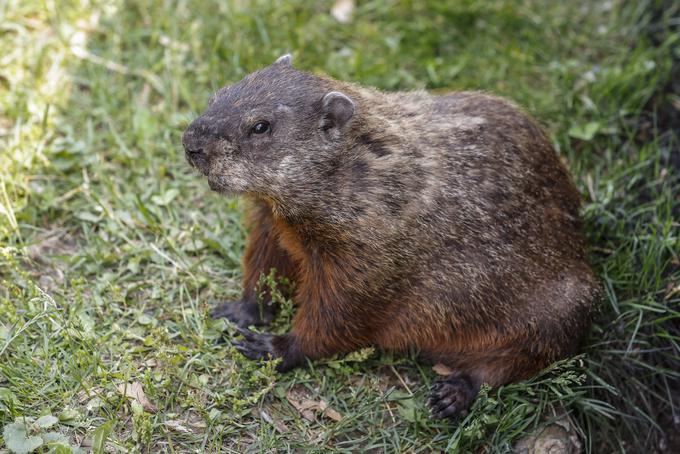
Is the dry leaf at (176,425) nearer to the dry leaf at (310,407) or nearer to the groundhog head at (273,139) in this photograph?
the dry leaf at (310,407)

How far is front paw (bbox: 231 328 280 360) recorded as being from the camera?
A: 196 inches

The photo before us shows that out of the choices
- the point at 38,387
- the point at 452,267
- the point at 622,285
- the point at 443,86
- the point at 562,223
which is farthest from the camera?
the point at 443,86

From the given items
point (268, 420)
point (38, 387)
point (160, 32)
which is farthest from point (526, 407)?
point (160, 32)

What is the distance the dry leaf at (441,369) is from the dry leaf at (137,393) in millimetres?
1866

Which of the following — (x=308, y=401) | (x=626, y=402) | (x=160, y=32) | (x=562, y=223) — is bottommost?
(x=626, y=402)

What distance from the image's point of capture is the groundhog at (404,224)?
4.48 metres

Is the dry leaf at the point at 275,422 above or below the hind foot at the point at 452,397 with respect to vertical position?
above

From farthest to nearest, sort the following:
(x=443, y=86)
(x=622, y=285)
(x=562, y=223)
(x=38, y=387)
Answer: (x=443, y=86) → (x=622, y=285) → (x=562, y=223) → (x=38, y=387)

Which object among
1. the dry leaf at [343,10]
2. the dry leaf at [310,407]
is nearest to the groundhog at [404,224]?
Result: the dry leaf at [310,407]

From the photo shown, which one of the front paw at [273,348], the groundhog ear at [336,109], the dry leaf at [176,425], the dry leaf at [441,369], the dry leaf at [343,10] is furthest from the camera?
the dry leaf at [343,10]

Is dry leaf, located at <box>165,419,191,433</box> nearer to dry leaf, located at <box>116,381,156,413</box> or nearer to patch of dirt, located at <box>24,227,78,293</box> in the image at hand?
dry leaf, located at <box>116,381,156,413</box>

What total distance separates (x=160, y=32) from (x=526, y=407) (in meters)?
4.62

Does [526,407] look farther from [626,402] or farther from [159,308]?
[159,308]

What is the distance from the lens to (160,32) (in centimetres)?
705
